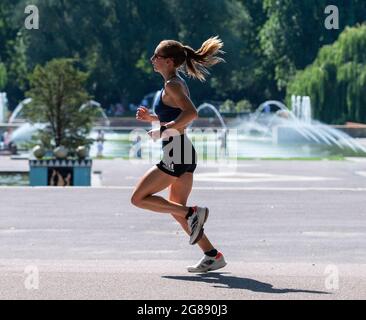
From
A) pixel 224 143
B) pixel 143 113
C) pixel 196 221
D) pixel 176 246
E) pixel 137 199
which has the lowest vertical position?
pixel 224 143

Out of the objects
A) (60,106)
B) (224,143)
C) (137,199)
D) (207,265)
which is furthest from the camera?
(224,143)

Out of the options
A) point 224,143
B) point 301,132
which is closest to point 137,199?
point 224,143

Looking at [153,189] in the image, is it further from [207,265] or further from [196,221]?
[207,265]

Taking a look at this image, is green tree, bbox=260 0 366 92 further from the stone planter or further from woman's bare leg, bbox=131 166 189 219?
woman's bare leg, bbox=131 166 189 219

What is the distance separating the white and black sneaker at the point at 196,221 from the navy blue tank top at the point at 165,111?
2.30 ft

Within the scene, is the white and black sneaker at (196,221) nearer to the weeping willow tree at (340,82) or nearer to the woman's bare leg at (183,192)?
the woman's bare leg at (183,192)

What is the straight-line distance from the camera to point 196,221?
895cm

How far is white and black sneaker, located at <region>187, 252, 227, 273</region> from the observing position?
29.6ft

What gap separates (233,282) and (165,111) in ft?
4.55

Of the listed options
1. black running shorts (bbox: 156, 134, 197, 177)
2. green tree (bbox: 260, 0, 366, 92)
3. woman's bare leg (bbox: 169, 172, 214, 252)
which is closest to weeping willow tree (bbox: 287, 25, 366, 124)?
green tree (bbox: 260, 0, 366, 92)

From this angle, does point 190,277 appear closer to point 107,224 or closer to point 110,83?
point 107,224

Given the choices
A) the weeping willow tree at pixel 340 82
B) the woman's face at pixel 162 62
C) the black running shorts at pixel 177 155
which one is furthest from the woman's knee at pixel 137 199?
the weeping willow tree at pixel 340 82

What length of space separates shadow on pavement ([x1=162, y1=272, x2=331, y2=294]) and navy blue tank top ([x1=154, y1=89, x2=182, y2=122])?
3.88 ft
